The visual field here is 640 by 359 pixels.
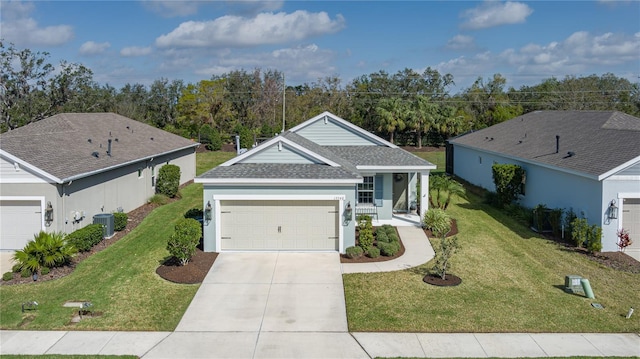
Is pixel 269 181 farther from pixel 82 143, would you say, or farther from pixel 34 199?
pixel 82 143

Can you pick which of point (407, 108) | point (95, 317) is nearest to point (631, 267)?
point (95, 317)

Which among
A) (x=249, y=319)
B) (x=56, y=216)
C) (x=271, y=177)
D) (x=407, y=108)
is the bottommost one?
(x=249, y=319)

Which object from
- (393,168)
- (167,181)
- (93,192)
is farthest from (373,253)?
(167,181)

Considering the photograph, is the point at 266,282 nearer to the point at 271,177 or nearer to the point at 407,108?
the point at 271,177

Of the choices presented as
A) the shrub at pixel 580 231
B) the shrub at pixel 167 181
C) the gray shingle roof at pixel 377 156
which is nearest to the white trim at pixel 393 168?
the gray shingle roof at pixel 377 156

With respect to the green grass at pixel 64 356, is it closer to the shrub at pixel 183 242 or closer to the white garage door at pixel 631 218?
the shrub at pixel 183 242
